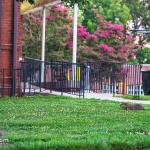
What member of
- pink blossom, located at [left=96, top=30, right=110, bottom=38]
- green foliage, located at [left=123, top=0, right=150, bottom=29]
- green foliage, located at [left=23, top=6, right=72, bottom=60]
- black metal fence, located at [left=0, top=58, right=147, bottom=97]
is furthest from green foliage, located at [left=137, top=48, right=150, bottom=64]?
black metal fence, located at [left=0, top=58, right=147, bottom=97]

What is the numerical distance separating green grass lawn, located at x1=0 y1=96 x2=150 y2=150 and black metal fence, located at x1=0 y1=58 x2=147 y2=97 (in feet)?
12.0

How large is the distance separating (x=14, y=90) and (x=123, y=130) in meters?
9.58

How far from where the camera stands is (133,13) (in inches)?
2078

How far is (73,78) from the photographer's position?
70.3 ft

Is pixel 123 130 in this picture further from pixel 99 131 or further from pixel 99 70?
pixel 99 70

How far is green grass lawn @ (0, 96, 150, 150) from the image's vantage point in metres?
8.52

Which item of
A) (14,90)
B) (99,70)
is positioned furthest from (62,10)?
(14,90)

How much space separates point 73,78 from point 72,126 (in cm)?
1041

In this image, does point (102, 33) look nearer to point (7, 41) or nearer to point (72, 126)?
point (7, 41)

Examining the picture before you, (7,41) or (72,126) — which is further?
(7,41)

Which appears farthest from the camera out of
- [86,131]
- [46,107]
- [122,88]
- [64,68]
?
[122,88]

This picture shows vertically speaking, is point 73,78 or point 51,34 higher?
point 51,34

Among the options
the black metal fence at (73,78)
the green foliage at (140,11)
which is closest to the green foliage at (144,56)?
the green foliage at (140,11)

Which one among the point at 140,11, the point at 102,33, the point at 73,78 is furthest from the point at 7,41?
the point at 140,11
